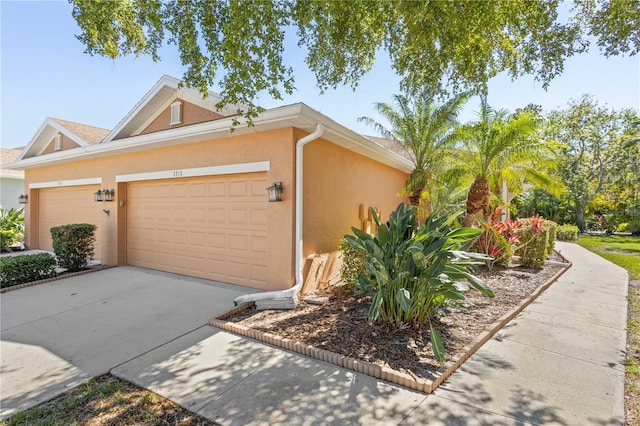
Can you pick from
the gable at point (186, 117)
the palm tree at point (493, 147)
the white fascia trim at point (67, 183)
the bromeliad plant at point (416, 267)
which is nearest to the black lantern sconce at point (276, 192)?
the bromeliad plant at point (416, 267)

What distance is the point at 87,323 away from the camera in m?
5.11

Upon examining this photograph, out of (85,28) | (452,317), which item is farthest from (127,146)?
(452,317)

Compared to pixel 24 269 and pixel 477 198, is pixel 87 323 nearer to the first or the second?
pixel 24 269

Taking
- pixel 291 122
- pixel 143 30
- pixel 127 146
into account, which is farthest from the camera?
pixel 127 146

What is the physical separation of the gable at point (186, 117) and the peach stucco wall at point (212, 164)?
0.61m

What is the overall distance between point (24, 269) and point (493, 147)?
11840 mm

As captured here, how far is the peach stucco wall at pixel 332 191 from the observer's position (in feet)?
21.7

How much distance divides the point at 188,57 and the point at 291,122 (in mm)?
1993

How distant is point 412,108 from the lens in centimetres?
980

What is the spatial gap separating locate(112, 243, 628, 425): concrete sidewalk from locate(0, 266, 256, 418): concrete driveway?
45 cm

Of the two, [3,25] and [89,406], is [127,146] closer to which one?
[3,25]

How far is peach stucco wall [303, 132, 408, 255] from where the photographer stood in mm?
6609

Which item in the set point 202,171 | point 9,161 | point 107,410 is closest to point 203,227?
point 202,171

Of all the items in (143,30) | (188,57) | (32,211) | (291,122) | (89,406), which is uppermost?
(143,30)
